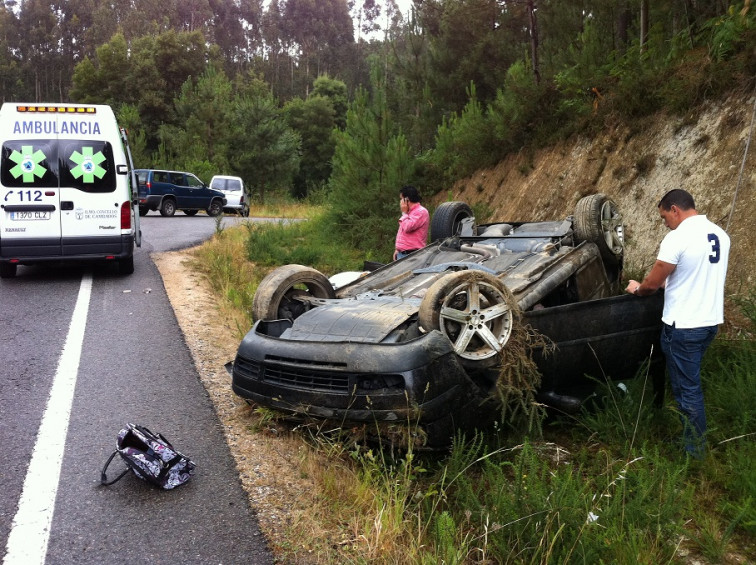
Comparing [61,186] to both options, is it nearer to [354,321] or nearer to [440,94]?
[354,321]

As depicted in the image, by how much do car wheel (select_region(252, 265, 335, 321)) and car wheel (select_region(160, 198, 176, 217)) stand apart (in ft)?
66.9

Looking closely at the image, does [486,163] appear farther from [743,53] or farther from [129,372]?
[129,372]

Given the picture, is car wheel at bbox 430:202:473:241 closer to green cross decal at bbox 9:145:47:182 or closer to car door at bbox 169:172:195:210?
green cross decal at bbox 9:145:47:182

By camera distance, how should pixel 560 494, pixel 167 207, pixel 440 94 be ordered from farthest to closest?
1. pixel 167 207
2. pixel 440 94
3. pixel 560 494

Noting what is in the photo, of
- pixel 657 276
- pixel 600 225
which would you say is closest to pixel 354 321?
pixel 657 276

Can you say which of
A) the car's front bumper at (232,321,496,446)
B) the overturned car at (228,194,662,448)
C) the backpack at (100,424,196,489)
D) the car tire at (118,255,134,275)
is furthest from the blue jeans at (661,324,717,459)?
the car tire at (118,255,134,275)

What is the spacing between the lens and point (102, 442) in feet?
13.6

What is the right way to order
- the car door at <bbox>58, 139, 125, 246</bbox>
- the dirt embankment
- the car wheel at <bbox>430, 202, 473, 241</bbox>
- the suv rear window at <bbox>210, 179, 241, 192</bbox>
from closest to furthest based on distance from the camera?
the car wheel at <bbox>430, 202, 473, 241</bbox> < the dirt embankment < the car door at <bbox>58, 139, 125, 246</bbox> < the suv rear window at <bbox>210, 179, 241, 192</bbox>

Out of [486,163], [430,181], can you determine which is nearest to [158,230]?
[430,181]

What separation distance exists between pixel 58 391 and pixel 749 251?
6771 mm

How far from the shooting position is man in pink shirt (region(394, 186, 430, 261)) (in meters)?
7.32

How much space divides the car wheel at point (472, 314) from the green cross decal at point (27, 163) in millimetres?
7545

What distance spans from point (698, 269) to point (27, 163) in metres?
8.86

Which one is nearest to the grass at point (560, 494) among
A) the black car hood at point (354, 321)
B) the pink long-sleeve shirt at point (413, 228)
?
the black car hood at point (354, 321)
